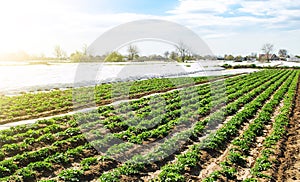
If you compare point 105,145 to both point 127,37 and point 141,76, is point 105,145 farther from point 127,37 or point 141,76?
point 141,76

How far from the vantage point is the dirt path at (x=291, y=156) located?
30.2 feet

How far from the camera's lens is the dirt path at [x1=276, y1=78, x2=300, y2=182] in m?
9.21

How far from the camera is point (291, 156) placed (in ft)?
35.4

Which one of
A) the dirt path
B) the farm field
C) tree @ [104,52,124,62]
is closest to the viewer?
the farm field

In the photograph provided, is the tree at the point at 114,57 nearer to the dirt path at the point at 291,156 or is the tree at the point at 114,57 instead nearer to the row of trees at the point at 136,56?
the row of trees at the point at 136,56

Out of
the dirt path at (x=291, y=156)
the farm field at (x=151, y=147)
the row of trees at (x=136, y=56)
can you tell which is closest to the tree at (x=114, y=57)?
the row of trees at (x=136, y=56)

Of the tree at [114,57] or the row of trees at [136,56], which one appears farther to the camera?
the tree at [114,57]

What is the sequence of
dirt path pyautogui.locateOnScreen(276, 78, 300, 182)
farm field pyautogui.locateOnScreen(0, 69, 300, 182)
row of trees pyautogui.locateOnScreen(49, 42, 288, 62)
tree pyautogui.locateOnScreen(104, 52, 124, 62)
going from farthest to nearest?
tree pyautogui.locateOnScreen(104, 52, 124, 62) < row of trees pyautogui.locateOnScreen(49, 42, 288, 62) < dirt path pyautogui.locateOnScreen(276, 78, 300, 182) < farm field pyautogui.locateOnScreen(0, 69, 300, 182)

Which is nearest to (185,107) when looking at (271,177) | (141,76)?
(271,177)

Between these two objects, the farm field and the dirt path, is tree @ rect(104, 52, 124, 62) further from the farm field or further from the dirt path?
the dirt path

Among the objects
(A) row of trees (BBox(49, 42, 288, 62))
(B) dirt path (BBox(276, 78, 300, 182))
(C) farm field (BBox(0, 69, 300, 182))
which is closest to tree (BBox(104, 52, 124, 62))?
(A) row of trees (BBox(49, 42, 288, 62))

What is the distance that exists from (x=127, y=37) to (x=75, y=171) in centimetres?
819

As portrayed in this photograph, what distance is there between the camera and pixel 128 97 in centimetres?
2430

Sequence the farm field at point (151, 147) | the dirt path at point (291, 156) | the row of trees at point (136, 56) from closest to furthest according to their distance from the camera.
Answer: the farm field at point (151, 147) < the dirt path at point (291, 156) < the row of trees at point (136, 56)
